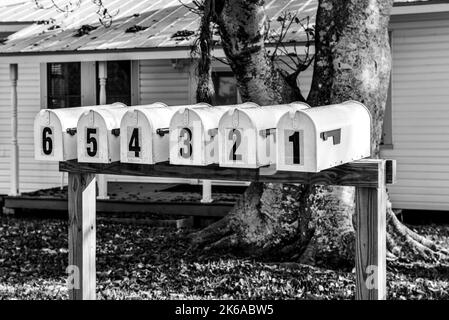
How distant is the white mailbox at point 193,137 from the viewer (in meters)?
5.55

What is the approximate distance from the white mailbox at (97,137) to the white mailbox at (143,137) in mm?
105

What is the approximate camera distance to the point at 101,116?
19.2 ft

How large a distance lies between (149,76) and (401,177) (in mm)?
5481

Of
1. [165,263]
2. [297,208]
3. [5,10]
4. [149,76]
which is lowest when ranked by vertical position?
[165,263]

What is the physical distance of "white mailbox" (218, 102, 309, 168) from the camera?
5383 millimetres

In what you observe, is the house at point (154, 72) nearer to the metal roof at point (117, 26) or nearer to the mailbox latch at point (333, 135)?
the metal roof at point (117, 26)

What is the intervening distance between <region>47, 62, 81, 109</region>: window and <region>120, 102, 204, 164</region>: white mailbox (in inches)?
465

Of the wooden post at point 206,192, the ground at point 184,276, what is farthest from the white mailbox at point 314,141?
the wooden post at point 206,192

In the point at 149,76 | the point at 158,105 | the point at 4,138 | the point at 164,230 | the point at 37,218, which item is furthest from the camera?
the point at 4,138

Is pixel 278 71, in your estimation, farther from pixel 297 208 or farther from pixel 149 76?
pixel 149 76

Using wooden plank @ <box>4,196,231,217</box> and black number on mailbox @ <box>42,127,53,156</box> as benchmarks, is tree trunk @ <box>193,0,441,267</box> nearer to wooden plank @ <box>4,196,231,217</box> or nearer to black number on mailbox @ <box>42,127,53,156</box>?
wooden plank @ <box>4,196,231,217</box>

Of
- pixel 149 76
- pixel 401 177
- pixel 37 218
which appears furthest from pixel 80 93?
pixel 401 177

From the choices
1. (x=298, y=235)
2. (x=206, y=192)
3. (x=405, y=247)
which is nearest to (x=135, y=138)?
(x=298, y=235)

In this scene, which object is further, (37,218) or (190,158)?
(37,218)
